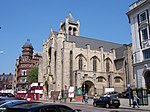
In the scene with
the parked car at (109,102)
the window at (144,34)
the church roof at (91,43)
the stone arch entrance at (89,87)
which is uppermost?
the church roof at (91,43)

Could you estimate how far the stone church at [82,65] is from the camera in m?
55.8

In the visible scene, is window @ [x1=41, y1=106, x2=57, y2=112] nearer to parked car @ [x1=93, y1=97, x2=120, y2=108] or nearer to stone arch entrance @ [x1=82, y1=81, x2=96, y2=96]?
parked car @ [x1=93, y1=97, x2=120, y2=108]

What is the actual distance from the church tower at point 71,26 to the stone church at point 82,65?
1201 centimetres

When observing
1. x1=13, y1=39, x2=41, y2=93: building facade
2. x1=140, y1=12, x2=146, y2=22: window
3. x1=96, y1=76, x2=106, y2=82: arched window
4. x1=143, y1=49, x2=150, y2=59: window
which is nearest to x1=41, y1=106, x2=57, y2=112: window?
x1=143, y1=49, x2=150, y2=59: window

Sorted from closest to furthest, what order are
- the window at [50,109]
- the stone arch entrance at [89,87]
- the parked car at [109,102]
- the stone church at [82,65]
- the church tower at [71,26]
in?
the window at [50,109] < the parked car at [109,102] < the stone arch entrance at [89,87] < the stone church at [82,65] < the church tower at [71,26]

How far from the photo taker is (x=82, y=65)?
59625 mm

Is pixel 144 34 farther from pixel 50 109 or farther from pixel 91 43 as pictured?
pixel 91 43

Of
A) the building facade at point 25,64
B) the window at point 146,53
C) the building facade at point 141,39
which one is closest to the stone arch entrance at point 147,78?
the building facade at point 141,39

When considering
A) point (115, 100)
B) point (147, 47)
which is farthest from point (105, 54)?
point (115, 100)

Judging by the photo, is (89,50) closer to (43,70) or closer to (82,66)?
(82,66)

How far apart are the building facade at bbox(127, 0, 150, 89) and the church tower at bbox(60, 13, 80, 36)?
1605 inches

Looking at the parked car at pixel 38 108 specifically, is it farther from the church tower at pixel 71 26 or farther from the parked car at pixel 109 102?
the church tower at pixel 71 26

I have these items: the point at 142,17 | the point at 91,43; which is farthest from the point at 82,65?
the point at 142,17

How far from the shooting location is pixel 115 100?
26172 millimetres
